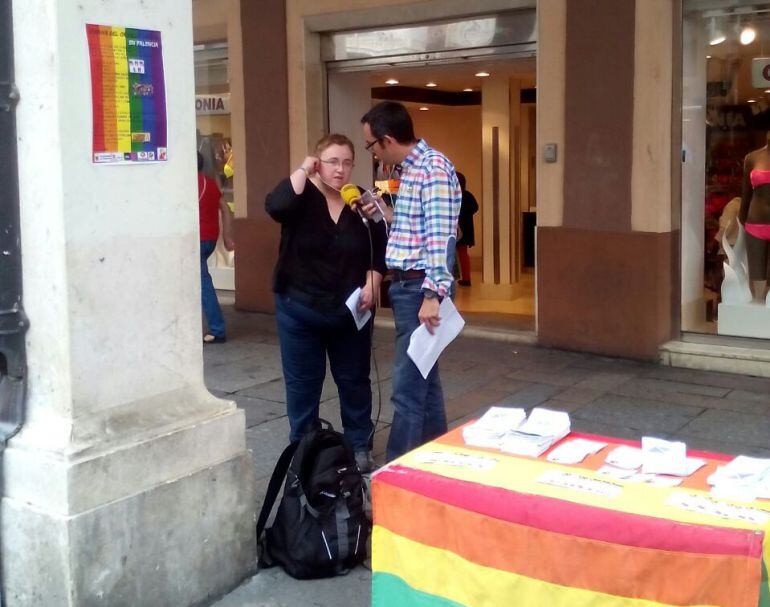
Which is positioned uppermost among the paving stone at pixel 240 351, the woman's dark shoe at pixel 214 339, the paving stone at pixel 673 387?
the woman's dark shoe at pixel 214 339

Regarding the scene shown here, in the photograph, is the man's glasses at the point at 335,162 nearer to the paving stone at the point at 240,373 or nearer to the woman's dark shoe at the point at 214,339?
the paving stone at the point at 240,373

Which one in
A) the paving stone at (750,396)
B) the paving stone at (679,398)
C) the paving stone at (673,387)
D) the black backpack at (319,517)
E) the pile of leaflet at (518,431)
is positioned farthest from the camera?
the paving stone at (673,387)

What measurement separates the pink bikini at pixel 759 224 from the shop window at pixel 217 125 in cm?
540

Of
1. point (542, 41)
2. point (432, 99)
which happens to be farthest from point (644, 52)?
point (432, 99)

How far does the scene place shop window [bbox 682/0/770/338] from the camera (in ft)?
25.8

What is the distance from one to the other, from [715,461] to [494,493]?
751 mm

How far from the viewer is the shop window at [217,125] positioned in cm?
→ 1115

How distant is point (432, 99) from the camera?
1623 centimetres

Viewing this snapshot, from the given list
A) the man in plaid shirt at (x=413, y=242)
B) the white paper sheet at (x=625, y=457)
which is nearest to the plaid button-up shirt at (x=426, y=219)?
the man in plaid shirt at (x=413, y=242)

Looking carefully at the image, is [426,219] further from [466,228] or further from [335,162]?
[466,228]

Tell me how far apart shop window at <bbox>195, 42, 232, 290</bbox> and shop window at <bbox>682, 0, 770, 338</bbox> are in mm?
4979

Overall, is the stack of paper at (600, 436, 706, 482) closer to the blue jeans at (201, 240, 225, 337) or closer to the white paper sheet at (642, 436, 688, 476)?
the white paper sheet at (642, 436, 688, 476)

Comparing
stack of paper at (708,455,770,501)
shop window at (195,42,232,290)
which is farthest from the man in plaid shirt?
shop window at (195,42,232,290)

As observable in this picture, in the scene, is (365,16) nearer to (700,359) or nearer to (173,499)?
(700,359)
